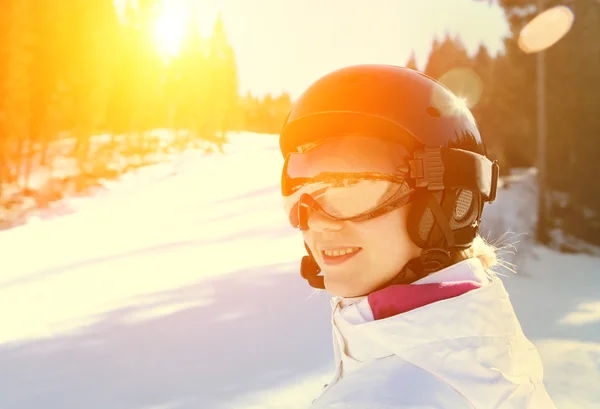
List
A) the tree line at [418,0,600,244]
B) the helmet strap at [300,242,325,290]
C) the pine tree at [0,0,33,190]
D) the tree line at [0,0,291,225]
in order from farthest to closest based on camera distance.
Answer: the tree line at [0,0,291,225]
the pine tree at [0,0,33,190]
the tree line at [418,0,600,244]
the helmet strap at [300,242,325,290]

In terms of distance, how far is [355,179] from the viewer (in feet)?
5.48

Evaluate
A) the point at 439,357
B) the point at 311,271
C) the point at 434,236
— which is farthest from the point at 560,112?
the point at 439,357

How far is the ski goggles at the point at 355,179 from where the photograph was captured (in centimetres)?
163

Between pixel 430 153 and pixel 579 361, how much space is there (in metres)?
4.91

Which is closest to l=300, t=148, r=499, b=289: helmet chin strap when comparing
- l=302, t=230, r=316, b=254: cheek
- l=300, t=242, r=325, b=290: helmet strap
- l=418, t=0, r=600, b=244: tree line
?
l=302, t=230, r=316, b=254: cheek

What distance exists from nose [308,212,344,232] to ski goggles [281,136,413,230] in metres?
0.01

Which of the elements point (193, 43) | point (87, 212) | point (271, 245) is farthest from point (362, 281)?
point (193, 43)

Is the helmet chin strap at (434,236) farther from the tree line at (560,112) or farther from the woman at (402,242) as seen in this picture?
the tree line at (560,112)

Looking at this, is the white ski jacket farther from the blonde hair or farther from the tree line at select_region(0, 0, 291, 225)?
the tree line at select_region(0, 0, 291, 225)

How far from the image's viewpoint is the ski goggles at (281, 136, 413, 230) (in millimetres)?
1635

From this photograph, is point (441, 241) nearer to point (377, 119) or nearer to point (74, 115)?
point (377, 119)

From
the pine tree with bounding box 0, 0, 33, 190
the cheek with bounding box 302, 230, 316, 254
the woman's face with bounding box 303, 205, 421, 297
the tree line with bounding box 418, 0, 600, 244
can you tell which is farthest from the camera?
the pine tree with bounding box 0, 0, 33, 190

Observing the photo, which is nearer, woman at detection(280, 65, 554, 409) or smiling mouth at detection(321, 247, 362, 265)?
woman at detection(280, 65, 554, 409)

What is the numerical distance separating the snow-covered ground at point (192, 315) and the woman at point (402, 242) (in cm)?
345
